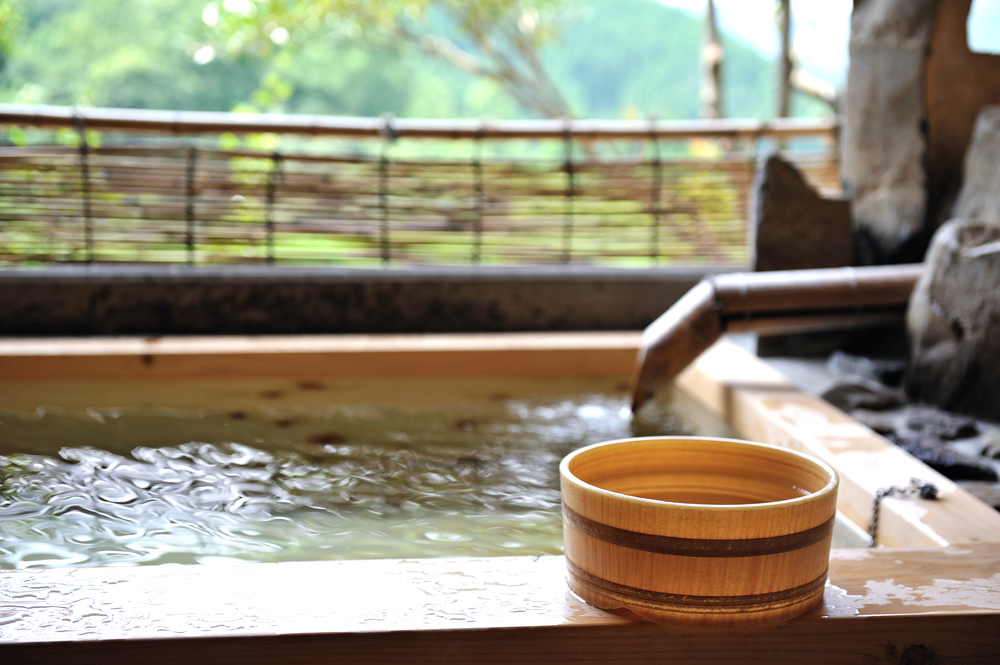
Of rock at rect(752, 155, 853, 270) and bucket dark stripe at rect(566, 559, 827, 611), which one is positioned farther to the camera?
rock at rect(752, 155, 853, 270)

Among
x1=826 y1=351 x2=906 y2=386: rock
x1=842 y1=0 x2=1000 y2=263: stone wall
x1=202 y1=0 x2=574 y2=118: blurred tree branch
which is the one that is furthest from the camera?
x1=202 y1=0 x2=574 y2=118: blurred tree branch

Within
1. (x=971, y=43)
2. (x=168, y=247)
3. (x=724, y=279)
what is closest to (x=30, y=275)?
(x=168, y=247)

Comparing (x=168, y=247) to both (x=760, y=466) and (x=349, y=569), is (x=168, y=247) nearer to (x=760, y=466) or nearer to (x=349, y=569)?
(x=349, y=569)

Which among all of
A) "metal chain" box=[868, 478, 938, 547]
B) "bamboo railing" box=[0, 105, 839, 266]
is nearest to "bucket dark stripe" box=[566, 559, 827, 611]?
"metal chain" box=[868, 478, 938, 547]

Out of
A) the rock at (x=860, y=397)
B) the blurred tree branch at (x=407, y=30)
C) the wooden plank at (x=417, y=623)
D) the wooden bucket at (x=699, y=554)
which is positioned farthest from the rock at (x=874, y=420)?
the blurred tree branch at (x=407, y=30)

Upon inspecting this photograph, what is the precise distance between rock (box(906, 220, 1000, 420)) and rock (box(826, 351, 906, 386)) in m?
0.13

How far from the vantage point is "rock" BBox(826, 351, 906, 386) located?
2.32m

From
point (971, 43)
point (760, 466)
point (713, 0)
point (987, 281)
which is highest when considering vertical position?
point (713, 0)

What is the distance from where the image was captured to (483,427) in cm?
191

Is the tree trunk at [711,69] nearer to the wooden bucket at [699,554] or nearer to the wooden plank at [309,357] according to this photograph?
the wooden plank at [309,357]

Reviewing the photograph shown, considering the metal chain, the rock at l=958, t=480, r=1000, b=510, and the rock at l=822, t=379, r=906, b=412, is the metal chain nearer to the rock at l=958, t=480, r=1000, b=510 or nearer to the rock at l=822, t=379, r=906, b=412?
the rock at l=958, t=480, r=1000, b=510

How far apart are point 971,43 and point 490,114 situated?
52.8 feet

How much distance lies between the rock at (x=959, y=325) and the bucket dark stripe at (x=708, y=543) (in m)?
1.46

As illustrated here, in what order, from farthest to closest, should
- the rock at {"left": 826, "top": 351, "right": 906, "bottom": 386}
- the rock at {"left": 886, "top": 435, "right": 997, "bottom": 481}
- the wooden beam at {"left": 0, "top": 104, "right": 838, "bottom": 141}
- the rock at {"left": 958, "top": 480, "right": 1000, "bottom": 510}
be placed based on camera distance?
the wooden beam at {"left": 0, "top": 104, "right": 838, "bottom": 141}, the rock at {"left": 826, "top": 351, "right": 906, "bottom": 386}, the rock at {"left": 886, "top": 435, "right": 997, "bottom": 481}, the rock at {"left": 958, "top": 480, "right": 1000, "bottom": 510}
